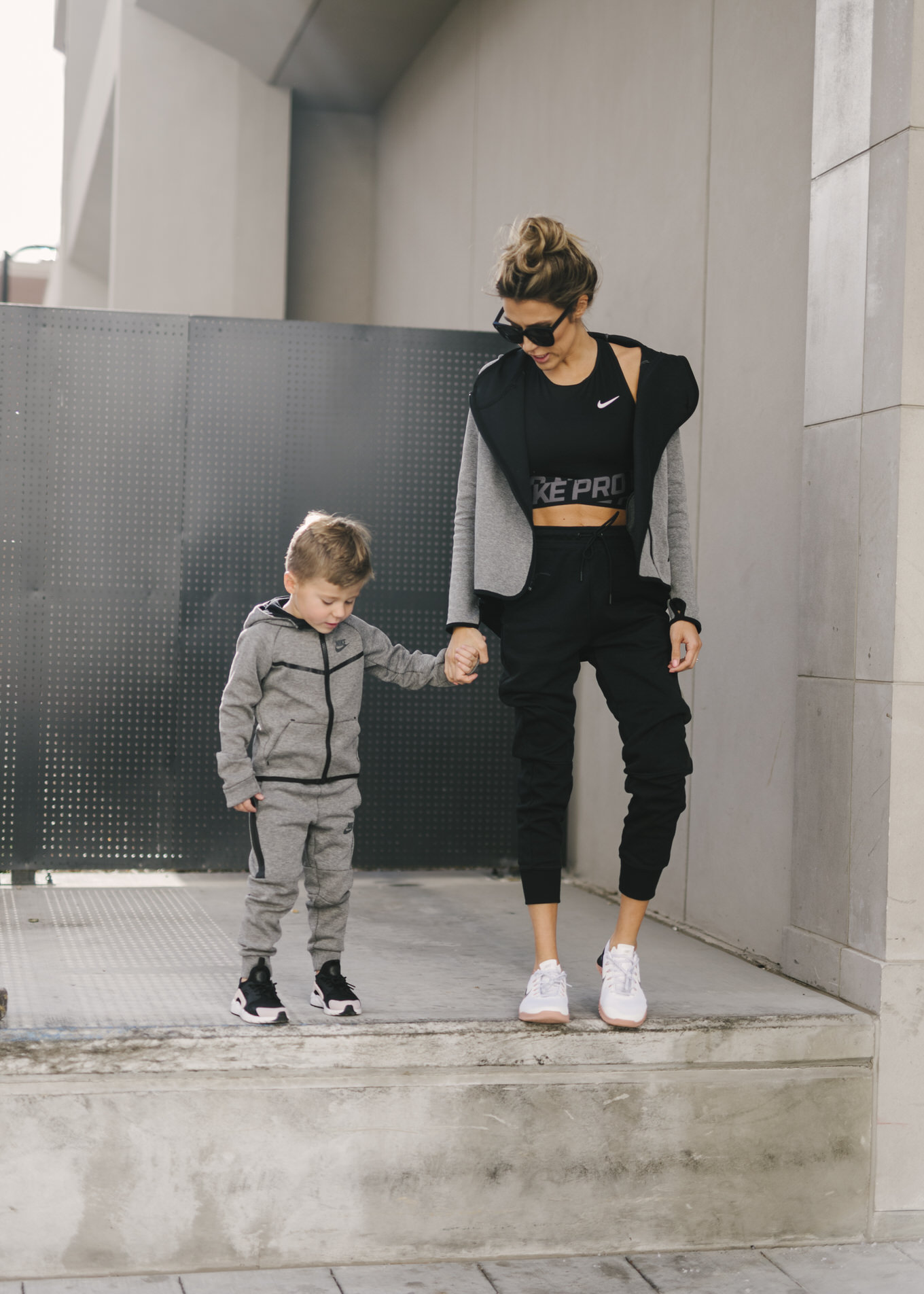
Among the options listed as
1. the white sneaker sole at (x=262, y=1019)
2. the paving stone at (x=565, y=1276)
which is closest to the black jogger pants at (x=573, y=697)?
the white sneaker sole at (x=262, y=1019)

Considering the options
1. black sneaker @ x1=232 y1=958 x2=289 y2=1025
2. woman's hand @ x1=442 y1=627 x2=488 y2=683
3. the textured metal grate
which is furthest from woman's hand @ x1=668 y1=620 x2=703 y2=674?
the textured metal grate

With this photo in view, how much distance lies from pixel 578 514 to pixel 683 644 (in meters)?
0.40

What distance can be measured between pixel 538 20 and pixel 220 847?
4.04m

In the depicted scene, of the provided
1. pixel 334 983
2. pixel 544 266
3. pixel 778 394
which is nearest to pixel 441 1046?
pixel 334 983

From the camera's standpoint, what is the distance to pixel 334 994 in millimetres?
3014

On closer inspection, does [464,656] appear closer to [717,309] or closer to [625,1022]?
[625,1022]

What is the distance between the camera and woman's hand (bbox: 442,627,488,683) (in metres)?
3.04

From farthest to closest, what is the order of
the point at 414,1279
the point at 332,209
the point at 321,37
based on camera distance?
the point at 332,209
the point at 321,37
the point at 414,1279

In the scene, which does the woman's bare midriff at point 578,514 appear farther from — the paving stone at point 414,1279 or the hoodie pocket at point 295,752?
the paving stone at point 414,1279

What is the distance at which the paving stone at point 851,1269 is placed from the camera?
2826 mm

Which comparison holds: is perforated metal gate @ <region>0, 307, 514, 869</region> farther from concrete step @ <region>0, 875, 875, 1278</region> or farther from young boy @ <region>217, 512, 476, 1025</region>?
young boy @ <region>217, 512, 476, 1025</region>

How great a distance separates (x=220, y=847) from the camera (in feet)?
16.1

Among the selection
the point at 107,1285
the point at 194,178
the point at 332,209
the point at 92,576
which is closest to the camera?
the point at 107,1285

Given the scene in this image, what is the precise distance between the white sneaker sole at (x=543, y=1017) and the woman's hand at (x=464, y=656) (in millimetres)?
768
